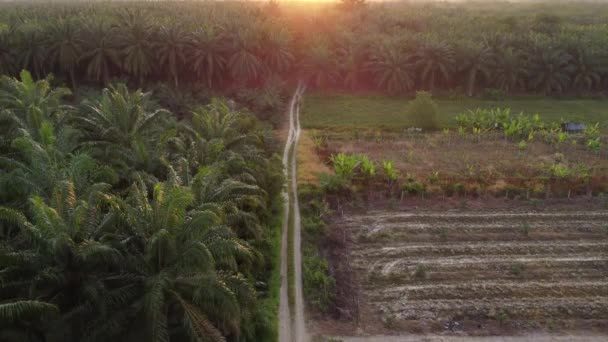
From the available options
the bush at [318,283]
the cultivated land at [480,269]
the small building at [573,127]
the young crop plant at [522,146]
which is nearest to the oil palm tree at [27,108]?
the bush at [318,283]

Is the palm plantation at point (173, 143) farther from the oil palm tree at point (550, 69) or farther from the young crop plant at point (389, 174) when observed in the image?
the young crop plant at point (389, 174)

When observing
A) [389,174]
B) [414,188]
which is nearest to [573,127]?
[414,188]

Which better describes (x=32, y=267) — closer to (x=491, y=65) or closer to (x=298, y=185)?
(x=298, y=185)

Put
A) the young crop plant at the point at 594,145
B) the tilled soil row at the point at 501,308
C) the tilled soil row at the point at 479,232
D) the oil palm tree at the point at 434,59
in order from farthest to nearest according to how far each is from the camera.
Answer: the oil palm tree at the point at 434,59 → the young crop plant at the point at 594,145 → the tilled soil row at the point at 479,232 → the tilled soil row at the point at 501,308

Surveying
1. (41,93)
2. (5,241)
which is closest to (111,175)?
(5,241)

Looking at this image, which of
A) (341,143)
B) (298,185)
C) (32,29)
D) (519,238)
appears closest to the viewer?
(519,238)

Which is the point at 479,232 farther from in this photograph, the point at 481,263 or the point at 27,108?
the point at 27,108

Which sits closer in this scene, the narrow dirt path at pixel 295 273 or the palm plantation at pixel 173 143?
the palm plantation at pixel 173 143
